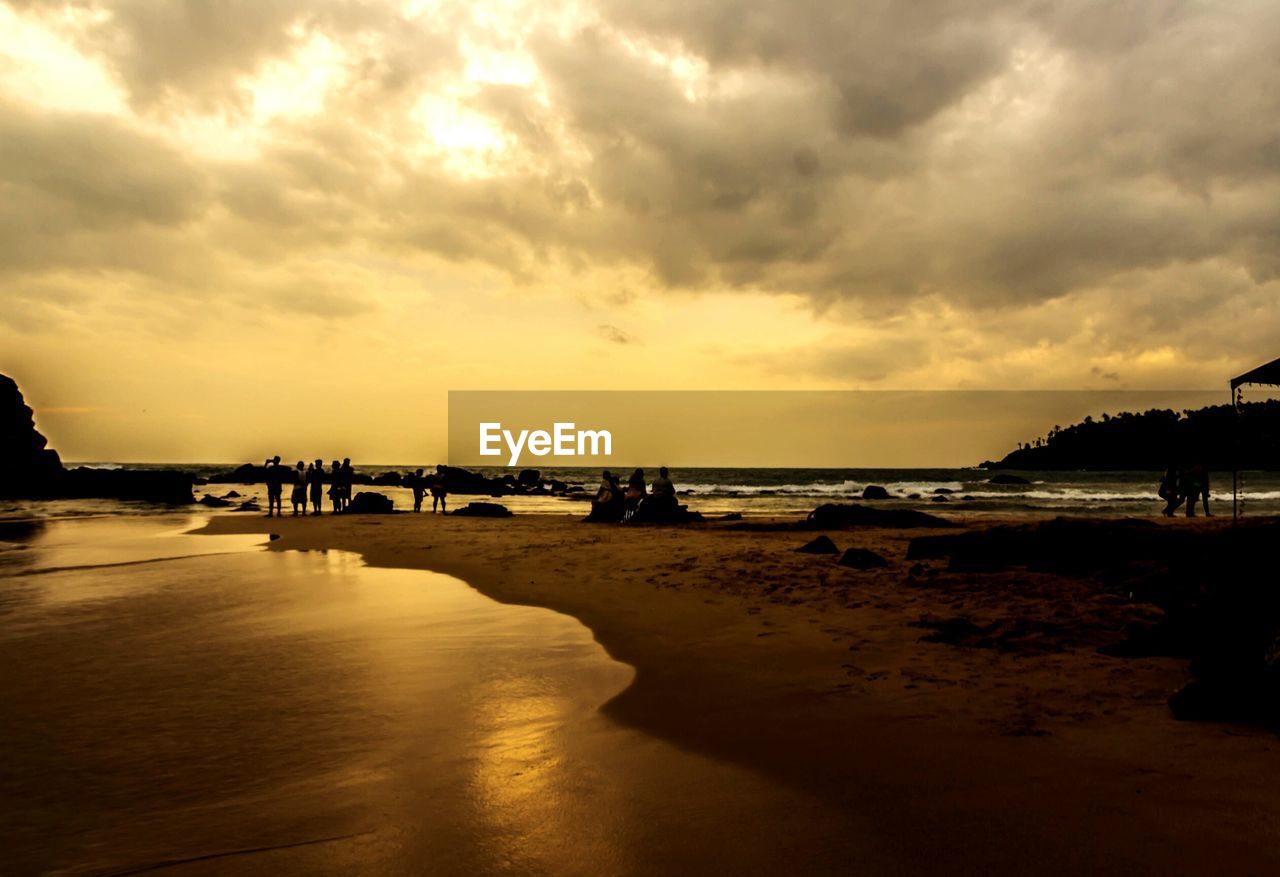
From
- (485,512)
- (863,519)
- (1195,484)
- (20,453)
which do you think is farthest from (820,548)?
(20,453)

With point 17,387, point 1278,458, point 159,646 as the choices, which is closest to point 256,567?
point 159,646

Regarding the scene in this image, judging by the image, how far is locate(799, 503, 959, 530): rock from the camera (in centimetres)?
2120

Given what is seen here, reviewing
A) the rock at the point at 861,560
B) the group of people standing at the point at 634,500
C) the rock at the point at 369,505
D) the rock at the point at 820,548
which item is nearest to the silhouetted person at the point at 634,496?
the group of people standing at the point at 634,500

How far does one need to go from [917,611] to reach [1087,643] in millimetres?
1904

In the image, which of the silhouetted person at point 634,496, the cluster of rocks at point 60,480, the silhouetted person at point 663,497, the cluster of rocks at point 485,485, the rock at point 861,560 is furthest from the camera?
the cluster of rocks at point 485,485

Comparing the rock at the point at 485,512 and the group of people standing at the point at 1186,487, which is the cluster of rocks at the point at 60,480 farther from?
the group of people standing at the point at 1186,487

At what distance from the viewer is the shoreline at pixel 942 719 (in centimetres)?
318

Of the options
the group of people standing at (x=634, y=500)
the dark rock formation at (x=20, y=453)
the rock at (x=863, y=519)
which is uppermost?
the dark rock formation at (x=20, y=453)

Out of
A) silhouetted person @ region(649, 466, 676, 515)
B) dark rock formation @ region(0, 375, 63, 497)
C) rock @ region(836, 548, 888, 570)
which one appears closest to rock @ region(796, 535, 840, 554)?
rock @ region(836, 548, 888, 570)

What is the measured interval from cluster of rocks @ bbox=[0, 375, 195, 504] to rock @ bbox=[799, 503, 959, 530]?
1437 inches

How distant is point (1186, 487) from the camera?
2369 centimetres

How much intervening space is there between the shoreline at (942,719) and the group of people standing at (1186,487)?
61.9 ft

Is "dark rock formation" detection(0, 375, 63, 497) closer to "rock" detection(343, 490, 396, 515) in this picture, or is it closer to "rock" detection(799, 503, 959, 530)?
"rock" detection(343, 490, 396, 515)

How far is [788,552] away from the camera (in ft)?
44.6
